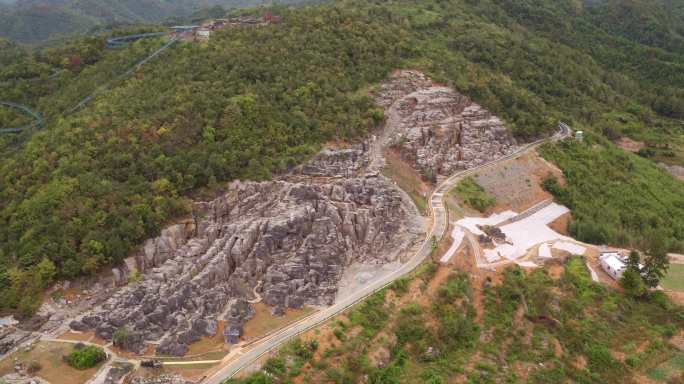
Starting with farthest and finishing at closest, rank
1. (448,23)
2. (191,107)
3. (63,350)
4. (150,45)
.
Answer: (448,23) < (150,45) < (191,107) < (63,350)

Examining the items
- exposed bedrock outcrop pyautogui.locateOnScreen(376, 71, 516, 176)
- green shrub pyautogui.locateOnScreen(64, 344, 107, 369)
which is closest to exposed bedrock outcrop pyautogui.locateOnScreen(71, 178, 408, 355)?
green shrub pyautogui.locateOnScreen(64, 344, 107, 369)

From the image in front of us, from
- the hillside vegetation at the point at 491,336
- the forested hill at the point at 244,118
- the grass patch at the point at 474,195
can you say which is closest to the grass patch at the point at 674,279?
the hillside vegetation at the point at 491,336

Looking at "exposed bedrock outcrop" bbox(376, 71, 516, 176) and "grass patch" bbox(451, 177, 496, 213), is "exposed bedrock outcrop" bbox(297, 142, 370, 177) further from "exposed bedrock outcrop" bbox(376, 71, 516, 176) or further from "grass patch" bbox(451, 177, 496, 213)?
"grass patch" bbox(451, 177, 496, 213)

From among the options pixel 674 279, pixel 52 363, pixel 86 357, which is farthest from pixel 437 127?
pixel 52 363

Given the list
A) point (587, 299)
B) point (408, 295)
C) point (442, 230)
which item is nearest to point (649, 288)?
point (587, 299)

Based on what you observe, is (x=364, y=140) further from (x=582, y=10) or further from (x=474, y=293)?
(x=582, y=10)

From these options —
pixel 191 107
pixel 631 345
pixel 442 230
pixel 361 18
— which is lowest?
pixel 631 345
